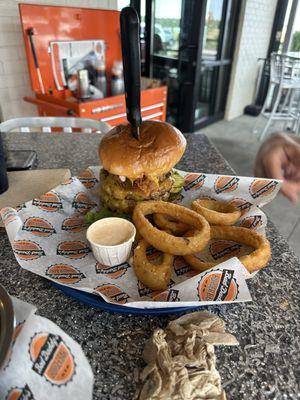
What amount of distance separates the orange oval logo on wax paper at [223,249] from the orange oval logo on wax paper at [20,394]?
63 centimetres

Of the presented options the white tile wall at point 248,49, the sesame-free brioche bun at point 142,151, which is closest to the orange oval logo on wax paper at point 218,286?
the sesame-free brioche bun at point 142,151

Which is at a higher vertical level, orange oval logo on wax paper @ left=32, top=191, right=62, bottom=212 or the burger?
the burger

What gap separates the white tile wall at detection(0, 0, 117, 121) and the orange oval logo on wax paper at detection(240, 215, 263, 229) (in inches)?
112

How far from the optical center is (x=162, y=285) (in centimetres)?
81

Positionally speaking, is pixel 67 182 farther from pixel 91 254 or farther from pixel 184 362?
pixel 184 362

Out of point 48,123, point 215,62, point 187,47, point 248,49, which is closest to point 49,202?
point 48,123

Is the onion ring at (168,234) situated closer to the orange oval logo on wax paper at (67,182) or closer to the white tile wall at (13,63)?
the orange oval logo on wax paper at (67,182)

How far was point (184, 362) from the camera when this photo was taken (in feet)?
1.82

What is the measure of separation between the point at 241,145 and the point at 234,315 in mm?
4462

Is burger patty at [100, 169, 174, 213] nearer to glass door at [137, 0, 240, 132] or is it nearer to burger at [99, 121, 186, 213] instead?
burger at [99, 121, 186, 213]

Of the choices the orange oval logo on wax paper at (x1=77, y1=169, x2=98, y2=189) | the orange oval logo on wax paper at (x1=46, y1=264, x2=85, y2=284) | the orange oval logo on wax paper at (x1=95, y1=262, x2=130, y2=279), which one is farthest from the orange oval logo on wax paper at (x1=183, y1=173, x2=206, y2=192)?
the orange oval logo on wax paper at (x1=46, y1=264, x2=85, y2=284)

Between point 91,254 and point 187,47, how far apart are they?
3.99 metres

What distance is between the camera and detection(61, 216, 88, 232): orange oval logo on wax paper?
3.48 feet

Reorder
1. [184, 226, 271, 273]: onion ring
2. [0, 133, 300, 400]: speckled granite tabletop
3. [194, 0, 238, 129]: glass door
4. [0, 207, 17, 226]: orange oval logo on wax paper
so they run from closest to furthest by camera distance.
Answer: [0, 133, 300, 400]: speckled granite tabletop → [184, 226, 271, 273]: onion ring → [0, 207, 17, 226]: orange oval logo on wax paper → [194, 0, 238, 129]: glass door
